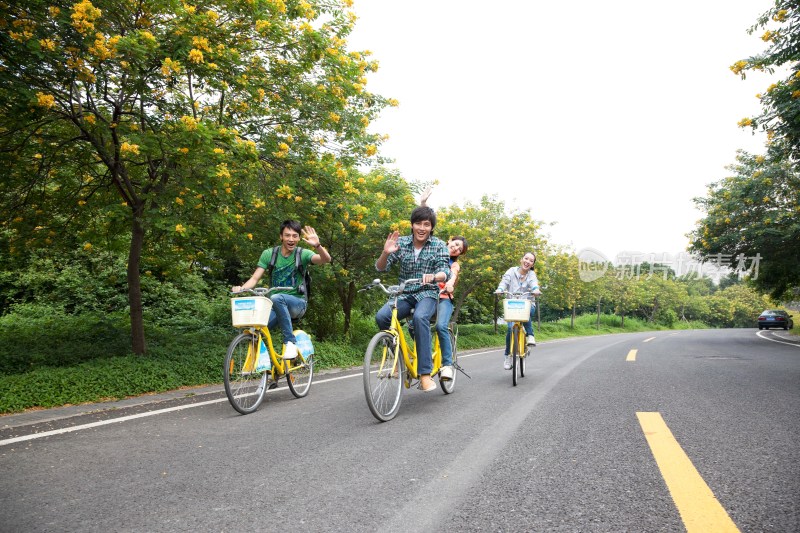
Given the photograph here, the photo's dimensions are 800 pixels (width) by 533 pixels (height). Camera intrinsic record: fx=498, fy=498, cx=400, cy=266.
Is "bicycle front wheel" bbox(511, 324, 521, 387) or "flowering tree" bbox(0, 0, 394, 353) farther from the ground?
"flowering tree" bbox(0, 0, 394, 353)

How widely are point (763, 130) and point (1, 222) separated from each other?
46.2ft

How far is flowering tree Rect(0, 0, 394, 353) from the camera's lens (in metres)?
5.66

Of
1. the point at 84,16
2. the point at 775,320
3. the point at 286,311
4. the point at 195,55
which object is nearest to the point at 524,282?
the point at 286,311

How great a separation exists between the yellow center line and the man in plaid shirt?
2.05 m

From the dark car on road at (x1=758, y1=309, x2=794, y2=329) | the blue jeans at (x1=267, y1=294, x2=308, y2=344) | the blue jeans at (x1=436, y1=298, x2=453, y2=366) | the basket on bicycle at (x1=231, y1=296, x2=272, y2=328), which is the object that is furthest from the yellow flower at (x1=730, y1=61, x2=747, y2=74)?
the dark car on road at (x1=758, y1=309, x2=794, y2=329)

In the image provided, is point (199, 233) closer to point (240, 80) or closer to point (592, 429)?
point (240, 80)

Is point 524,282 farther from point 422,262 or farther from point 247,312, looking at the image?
point 247,312

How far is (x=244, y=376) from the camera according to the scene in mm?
4984

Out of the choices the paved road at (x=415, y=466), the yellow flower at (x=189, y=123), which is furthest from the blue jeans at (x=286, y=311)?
the yellow flower at (x=189, y=123)

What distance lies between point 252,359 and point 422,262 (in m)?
2.02

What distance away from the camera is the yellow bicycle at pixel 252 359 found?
4.85 meters

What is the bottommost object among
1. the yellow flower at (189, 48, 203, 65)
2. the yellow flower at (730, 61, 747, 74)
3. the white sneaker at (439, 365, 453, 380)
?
the white sneaker at (439, 365, 453, 380)

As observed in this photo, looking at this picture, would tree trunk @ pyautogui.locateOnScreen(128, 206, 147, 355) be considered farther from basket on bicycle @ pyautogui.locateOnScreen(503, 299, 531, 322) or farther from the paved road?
basket on bicycle @ pyautogui.locateOnScreen(503, 299, 531, 322)


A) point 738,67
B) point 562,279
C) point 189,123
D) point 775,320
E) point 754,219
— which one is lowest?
point 775,320
